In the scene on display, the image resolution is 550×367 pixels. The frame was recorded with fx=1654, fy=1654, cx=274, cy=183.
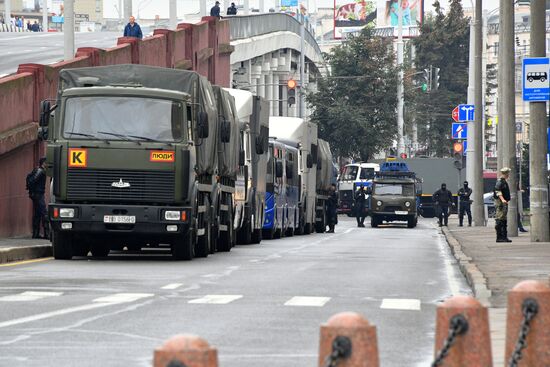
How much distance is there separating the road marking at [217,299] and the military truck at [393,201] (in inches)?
1991

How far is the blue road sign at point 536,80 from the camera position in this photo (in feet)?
105

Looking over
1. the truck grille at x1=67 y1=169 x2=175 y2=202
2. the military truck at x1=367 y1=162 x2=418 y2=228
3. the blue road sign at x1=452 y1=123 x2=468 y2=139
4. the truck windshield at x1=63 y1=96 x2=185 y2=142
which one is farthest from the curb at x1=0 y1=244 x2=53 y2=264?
the military truck at x1=367 y1=162 x2=418 y2=228

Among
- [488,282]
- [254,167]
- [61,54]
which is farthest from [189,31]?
[488,282]

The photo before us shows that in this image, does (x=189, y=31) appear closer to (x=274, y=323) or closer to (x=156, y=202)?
(x=156, y=202)

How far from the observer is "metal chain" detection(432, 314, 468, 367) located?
7714 millimetres

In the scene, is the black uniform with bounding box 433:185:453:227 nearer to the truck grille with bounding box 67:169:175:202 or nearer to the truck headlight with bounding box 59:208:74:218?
the truck grille with bounding box 67:169:175:202

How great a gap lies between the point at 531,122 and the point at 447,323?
28.0m

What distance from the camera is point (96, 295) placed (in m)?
18.0

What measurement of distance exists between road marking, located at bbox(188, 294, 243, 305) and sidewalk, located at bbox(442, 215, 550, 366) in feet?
8.70

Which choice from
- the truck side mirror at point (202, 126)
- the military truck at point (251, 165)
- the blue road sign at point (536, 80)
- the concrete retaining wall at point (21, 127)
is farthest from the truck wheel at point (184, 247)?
the military truck at point (251, 165)

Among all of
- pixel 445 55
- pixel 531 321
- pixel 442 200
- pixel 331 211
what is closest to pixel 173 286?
pixel 531 321

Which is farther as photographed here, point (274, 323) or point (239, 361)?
point (274, 323)

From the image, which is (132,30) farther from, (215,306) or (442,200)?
(215,306)

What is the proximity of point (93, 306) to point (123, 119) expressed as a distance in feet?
34.2
